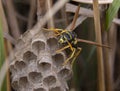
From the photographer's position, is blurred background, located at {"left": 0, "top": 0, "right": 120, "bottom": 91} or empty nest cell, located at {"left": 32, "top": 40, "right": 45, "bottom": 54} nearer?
empty nest cell, located at {"left": 32, "top": 40, "right": 45, "bottom": 54}

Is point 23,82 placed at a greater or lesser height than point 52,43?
lesser

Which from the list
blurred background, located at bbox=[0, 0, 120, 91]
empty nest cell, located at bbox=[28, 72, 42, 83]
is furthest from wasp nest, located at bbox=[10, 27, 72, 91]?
blurred background, located at bbox=[0, 0, 120, 91]

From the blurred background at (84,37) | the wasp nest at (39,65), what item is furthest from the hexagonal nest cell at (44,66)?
the blurred background at (84,37)

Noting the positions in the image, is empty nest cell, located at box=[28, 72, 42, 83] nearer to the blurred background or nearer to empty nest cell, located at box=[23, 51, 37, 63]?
empty nest cell, located at box=[23, 51, 37, 63]

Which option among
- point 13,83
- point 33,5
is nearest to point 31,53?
point 13,83

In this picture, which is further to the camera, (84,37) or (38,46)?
(84,37)

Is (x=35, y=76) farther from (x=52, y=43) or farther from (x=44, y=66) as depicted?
(x=52, y=43)

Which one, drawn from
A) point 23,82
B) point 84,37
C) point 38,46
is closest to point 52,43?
point 38,46

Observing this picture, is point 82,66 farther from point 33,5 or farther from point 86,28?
point 33,5
